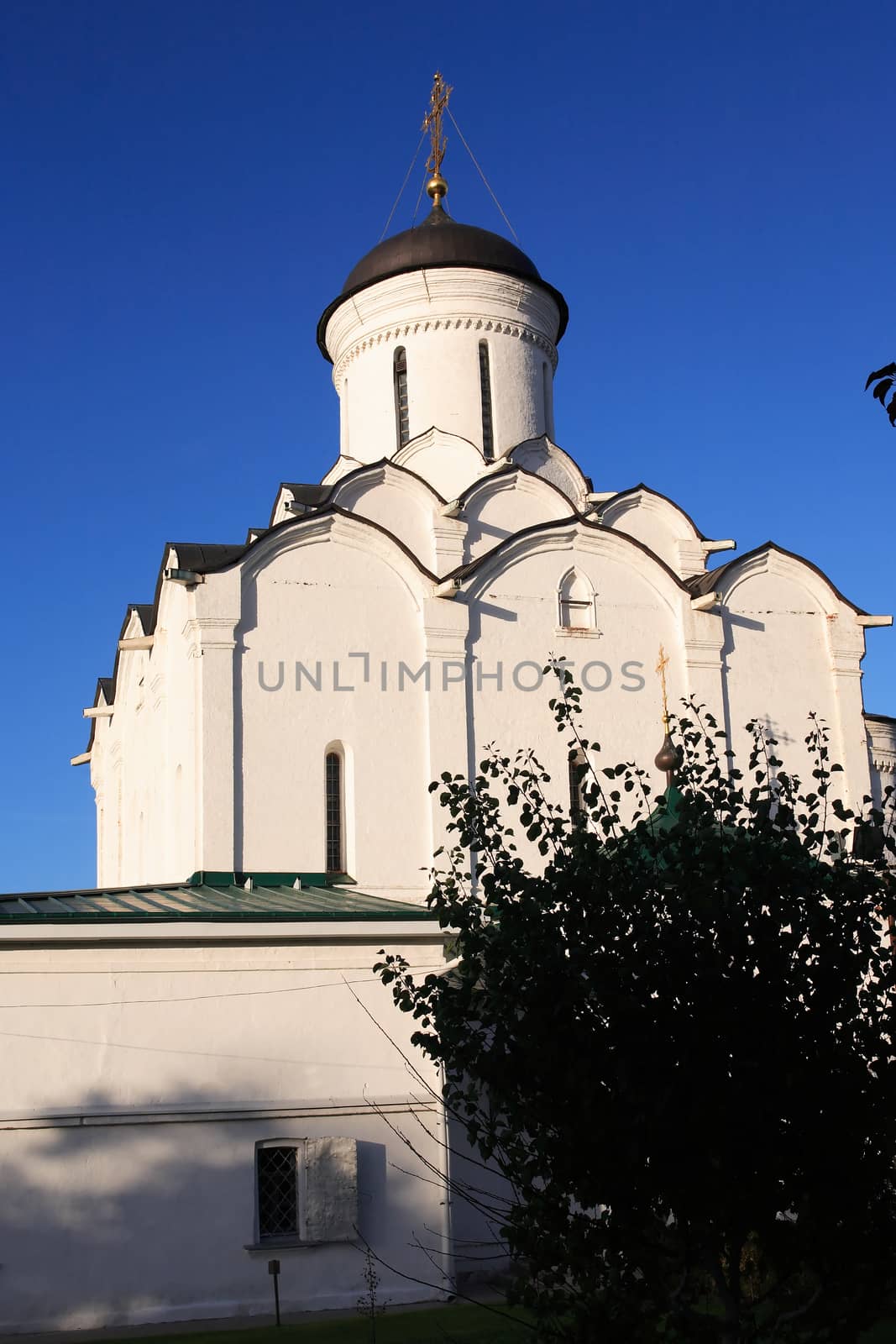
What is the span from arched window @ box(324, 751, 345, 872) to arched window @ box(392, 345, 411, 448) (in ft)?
15.8

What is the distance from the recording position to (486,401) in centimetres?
1736

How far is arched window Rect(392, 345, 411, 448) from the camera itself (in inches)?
682

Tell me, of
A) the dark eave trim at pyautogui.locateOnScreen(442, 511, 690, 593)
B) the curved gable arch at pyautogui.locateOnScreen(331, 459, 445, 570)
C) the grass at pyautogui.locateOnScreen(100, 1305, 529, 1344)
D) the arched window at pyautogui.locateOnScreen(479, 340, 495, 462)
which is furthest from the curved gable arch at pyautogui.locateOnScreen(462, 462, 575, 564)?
the grass at pyautogui.locateOnScreen(100, 1305, 529, 1344)

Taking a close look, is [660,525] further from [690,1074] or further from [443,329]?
[690,1074]

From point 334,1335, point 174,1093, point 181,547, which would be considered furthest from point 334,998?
point 181,547

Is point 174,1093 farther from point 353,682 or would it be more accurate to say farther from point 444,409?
point 444,409

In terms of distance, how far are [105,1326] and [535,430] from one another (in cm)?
1112

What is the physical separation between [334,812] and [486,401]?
19.4 feet

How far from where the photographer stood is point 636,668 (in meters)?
15.1

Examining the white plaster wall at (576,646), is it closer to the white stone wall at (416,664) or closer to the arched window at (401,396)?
the white stone wall at (416,664)

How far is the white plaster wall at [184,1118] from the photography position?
32.9ft

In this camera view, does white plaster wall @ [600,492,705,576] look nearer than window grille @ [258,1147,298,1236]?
No

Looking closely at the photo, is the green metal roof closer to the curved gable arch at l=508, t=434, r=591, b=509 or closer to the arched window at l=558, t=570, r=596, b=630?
the arched window at l=558, t=570, r=596, b=630

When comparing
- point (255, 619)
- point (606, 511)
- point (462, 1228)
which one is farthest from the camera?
point (606, 511)
